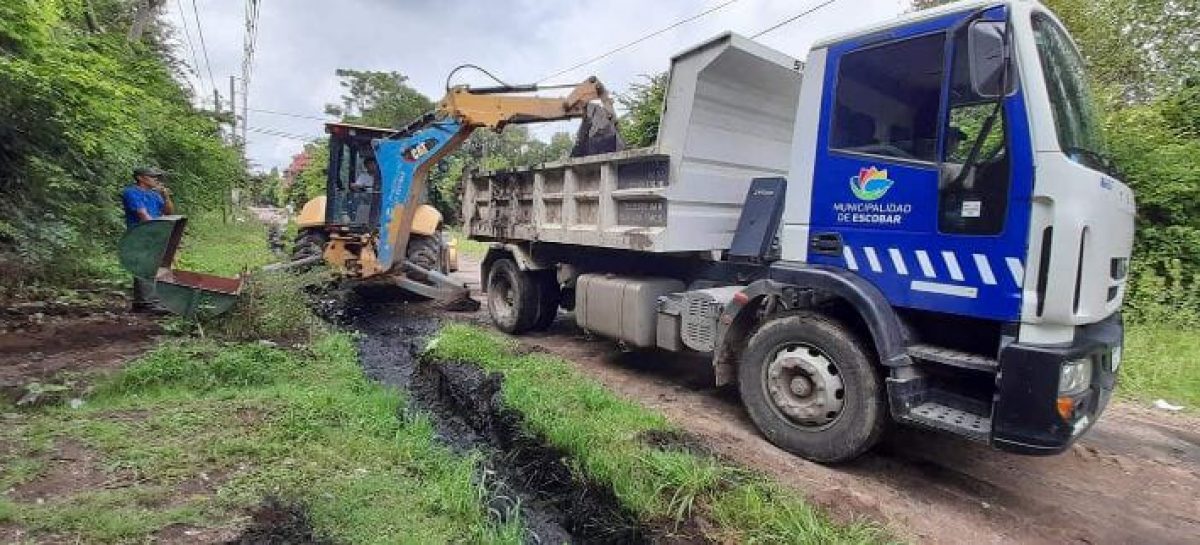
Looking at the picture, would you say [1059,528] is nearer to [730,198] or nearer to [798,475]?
[798,475]

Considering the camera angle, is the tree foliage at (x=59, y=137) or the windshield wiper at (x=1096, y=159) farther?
the tree foliage at (x=59, y=137)

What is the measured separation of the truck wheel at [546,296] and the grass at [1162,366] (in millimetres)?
5390

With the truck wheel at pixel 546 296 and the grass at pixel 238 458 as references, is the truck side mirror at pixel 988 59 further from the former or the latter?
the truck wheel at pixel 546 296

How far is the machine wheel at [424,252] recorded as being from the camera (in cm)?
872

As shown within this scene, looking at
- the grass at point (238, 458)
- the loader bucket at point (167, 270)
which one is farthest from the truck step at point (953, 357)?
the loader bucket at point (167, 270)

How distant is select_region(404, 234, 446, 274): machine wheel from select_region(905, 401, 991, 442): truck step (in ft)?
22.2

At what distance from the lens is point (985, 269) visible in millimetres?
3100

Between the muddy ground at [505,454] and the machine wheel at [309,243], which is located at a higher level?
the machine wheel at [309,243]

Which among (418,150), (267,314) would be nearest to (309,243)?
(418,150)

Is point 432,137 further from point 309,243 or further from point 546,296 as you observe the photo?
point 309,243

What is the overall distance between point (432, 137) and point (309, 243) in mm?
3086

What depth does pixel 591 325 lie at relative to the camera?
19.1ft

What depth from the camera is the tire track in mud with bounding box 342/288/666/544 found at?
3158mm

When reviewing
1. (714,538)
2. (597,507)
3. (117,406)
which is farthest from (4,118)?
(714,538)
